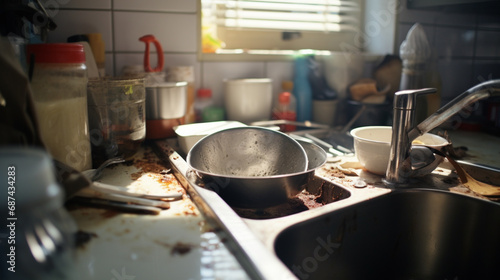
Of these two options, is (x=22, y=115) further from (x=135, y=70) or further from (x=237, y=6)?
(x=237, y=6)

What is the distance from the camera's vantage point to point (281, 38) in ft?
5.49

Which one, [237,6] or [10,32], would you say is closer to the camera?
[10,32]

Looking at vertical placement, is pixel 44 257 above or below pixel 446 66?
below

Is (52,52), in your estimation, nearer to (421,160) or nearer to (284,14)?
(421,160)

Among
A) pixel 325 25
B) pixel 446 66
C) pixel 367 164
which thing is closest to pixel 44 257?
pixel 367 164

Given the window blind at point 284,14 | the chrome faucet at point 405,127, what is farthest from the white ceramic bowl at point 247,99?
the chrome faucet at point 405,127

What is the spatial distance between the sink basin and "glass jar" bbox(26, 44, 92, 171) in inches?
20.4

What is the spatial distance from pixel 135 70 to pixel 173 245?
780mm

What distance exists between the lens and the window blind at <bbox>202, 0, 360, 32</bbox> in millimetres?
1539

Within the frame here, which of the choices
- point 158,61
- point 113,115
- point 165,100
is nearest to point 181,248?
point 113,115

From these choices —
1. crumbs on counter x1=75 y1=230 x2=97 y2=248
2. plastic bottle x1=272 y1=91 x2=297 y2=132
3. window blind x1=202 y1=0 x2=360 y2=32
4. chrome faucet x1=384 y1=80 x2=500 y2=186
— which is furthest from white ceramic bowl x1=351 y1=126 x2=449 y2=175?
window blind x1=202 y1=0 x2=360 y2=32

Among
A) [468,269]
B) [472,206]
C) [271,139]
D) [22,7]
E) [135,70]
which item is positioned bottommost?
[468,269]

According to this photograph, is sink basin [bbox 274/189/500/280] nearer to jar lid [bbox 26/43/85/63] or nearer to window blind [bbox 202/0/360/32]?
jar lid [bbox 26/43/85/63]

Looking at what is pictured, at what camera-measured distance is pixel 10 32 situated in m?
0.70
